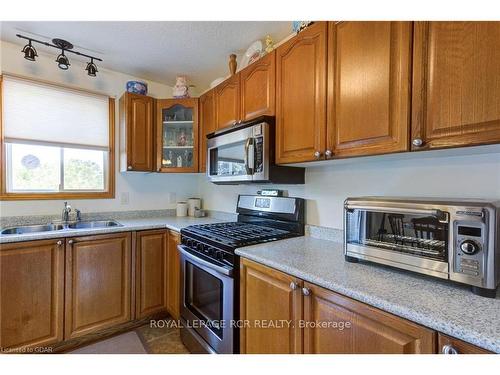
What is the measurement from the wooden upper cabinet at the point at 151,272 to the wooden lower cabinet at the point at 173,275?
58mm

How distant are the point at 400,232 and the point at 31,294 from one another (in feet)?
7.58

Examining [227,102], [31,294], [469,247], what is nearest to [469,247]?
[469,247]

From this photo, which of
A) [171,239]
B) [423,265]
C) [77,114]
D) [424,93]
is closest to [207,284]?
[171,239]

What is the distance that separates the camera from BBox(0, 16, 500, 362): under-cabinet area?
868 millimetres

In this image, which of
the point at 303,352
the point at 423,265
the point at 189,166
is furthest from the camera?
the point at 189,166

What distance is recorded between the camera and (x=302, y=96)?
4.80ft

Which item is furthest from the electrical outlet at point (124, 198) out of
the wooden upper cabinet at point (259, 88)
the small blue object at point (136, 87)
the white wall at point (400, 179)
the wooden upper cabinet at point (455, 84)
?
the wooden upper cabinet at point (455, 84)

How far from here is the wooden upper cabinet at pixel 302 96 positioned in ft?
4.44

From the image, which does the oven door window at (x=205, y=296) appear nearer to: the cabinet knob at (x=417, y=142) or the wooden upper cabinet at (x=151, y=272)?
the wooden upper cabinet at (x=151, y=272)

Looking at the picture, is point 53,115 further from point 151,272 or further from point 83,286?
point 151,272

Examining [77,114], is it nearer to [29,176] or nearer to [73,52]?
[73,52]

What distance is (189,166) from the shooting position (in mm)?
2549

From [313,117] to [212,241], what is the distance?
98cm

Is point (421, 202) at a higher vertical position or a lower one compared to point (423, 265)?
higher
